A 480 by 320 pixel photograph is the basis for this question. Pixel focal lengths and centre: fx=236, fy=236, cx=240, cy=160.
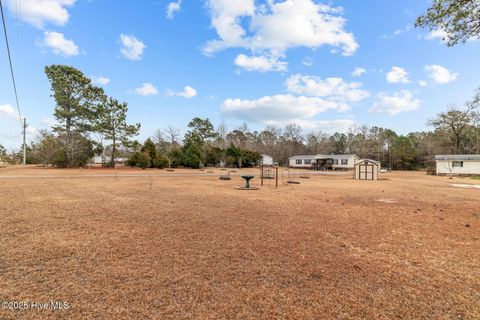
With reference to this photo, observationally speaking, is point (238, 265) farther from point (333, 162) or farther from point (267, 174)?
point (333, 162)

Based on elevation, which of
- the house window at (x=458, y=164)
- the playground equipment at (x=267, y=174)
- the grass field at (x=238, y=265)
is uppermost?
the house window at (x=458, y=164)

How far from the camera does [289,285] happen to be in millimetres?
3023

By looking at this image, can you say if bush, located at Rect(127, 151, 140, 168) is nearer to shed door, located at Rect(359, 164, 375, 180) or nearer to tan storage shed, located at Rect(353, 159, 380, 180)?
tan storage shed, located at Rect(353, 159, 380, 180)

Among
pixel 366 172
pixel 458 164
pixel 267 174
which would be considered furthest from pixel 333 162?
pixel 267 174

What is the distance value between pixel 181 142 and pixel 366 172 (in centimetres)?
3956

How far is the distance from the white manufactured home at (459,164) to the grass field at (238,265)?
30.0 metres

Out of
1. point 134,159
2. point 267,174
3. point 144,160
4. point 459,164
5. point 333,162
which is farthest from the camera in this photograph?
point 333,162

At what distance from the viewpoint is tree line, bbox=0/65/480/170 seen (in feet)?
101

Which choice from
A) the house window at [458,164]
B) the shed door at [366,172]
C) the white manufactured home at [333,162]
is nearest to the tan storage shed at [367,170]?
the shed door at [366,172]

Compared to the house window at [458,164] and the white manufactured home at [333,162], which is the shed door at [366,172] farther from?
the white manufactured home at [333,162]

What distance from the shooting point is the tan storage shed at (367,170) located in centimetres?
2203

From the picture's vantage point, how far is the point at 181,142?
5262 centimetres

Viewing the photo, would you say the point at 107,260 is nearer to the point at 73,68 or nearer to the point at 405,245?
the point at 405,245

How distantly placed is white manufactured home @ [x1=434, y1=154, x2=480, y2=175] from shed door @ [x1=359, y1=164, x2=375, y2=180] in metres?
14.6
